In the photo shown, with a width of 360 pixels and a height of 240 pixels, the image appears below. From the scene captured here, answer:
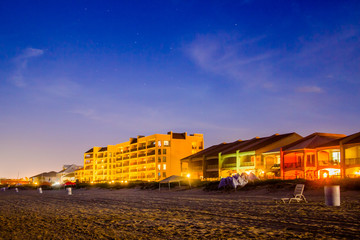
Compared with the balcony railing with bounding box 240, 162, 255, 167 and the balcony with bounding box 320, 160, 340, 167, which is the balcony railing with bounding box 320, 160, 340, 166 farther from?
the balcony railing with bounding box 240, 162, 255, 167

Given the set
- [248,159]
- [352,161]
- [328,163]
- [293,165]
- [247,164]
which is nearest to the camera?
[352,161]

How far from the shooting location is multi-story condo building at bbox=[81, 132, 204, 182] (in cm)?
7881

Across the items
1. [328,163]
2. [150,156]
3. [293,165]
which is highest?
[150,156]

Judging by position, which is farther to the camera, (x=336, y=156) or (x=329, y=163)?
(x=336, y=156)

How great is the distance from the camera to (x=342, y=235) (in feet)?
26.1

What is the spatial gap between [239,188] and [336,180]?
8599mm

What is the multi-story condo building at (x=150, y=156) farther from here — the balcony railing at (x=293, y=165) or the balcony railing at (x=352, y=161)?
the balcony railing at (x=352, y=161)

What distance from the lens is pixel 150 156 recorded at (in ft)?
267

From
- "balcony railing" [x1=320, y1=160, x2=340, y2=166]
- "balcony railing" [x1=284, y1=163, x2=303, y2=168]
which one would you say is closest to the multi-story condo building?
"balcony railing" [x1=284, y1=163, x2=303, y2=168]

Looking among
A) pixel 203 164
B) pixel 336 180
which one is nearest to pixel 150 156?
pixel 203 164

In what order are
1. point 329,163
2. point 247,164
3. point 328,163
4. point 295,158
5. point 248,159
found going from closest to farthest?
point 329,163, point 328,163, point 295,158, point 247,164, point 248,159

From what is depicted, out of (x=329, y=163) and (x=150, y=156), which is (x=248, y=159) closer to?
(x=329, y=163)

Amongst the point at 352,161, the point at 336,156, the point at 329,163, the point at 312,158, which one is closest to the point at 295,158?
the point at 312,158

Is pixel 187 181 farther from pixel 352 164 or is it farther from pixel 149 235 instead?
pixel 149 235
